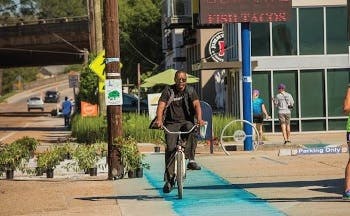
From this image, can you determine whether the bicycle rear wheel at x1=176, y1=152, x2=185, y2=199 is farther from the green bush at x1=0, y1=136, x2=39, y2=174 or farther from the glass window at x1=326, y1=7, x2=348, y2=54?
the glass window at x1=326, y1=7, x2=348, y2=54

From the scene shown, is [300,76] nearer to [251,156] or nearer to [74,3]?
[251,156]

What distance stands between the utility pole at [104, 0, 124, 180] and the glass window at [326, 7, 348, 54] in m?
16.6

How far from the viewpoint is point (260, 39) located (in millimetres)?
30719

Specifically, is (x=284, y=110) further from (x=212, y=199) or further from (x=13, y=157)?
(x=212, y=199)

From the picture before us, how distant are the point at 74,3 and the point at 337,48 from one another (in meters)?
95.5

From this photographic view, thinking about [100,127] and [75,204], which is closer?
[75,204]

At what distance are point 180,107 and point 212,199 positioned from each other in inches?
58.8

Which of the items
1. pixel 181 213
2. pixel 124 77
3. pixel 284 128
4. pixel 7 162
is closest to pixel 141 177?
pixel 7 162

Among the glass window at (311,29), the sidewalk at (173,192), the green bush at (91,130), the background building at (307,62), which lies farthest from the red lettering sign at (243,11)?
the glass window at (311,29)

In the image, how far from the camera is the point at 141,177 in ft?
52.2

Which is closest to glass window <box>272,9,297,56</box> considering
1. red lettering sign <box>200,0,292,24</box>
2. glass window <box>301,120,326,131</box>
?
glass window <box>301,120,326,131</box>

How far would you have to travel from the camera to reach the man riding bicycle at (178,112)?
12438 mm

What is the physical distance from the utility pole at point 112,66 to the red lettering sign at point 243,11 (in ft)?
19.7

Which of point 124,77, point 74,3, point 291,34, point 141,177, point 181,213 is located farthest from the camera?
point 74,3
